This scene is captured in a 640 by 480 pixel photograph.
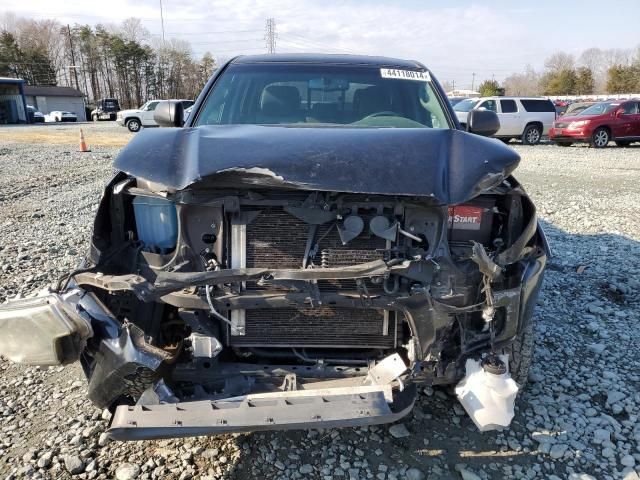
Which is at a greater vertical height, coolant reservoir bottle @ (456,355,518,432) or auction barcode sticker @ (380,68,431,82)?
auction barcode sticker @ (380,68,431,82)

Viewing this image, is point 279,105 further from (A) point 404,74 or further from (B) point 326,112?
(A) point 404,74

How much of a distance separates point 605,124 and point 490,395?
1858 cm

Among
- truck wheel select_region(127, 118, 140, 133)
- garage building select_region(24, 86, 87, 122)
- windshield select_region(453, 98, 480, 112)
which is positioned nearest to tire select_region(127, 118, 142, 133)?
truck wheel select_region(127, 118, 140, 133)

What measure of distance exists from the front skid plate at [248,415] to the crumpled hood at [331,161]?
0.92 m

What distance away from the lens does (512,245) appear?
8.38ft

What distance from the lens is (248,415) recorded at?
219 cm

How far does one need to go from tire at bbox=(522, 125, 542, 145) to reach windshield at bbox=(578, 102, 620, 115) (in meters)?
1.86

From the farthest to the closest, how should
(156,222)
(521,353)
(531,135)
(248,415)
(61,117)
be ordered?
1. (61,117)
2. (531,135)
3. (521,353)
4. (156,222)
5. (248,415)

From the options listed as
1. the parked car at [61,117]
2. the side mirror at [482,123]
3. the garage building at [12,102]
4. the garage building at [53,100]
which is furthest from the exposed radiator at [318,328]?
the garage building at [53,100]

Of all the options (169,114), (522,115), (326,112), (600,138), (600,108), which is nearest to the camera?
(326,112)

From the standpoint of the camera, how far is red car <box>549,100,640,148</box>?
17828 millimetres

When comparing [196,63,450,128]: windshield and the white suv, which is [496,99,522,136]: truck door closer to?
the white suv

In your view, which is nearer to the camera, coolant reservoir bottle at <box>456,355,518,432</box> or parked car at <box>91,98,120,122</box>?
coolant reservoir bottle at <box>456,355,518,432</box>

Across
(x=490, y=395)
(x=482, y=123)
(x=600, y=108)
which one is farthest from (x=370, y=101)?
(x=600, y=108)
